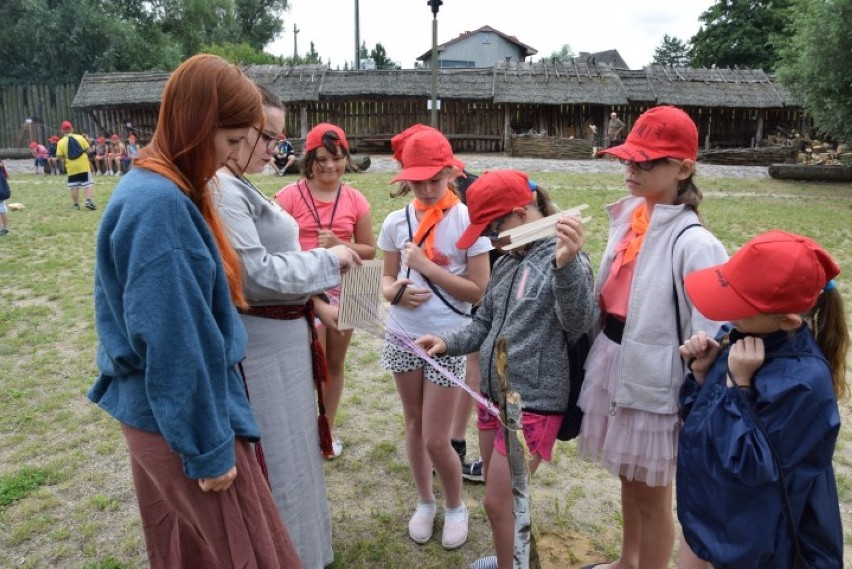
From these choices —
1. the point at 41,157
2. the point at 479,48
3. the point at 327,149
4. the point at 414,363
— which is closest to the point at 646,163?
the point at 414,363

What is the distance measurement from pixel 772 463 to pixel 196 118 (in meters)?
1.67

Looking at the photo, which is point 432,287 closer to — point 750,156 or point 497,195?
point 497,195

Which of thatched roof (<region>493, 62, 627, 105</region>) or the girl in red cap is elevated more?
thatched roof (<region>493, 62, 627, 105</region>)

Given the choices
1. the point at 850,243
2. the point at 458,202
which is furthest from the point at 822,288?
the point at 850,243

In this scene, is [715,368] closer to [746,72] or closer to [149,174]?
[149,174]

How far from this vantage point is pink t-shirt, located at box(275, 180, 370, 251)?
10.7ft

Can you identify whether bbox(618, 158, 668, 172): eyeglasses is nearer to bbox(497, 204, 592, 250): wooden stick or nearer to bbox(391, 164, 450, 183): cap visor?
bbox(497, 204, 592, 250): wooden stick

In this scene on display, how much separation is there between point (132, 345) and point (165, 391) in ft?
0.43

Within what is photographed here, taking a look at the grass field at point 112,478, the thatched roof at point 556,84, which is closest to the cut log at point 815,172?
the thatched roof at point 556,84

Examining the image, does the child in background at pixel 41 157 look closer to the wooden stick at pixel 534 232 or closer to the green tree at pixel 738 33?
the wooden stick at pixel 534 232

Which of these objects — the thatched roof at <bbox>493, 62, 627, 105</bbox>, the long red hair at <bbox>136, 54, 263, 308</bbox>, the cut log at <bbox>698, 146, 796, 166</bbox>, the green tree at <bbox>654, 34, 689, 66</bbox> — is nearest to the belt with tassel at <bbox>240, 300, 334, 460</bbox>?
the long red hair at <bbox>136, 54, 263, 308</bbox>

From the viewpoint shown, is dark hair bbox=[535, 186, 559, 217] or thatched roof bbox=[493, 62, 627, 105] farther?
thatched roof bbox=[493, 62, 627, 105]

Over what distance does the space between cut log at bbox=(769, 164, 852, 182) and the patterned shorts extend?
17.9 metres

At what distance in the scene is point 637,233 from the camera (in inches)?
86.5
